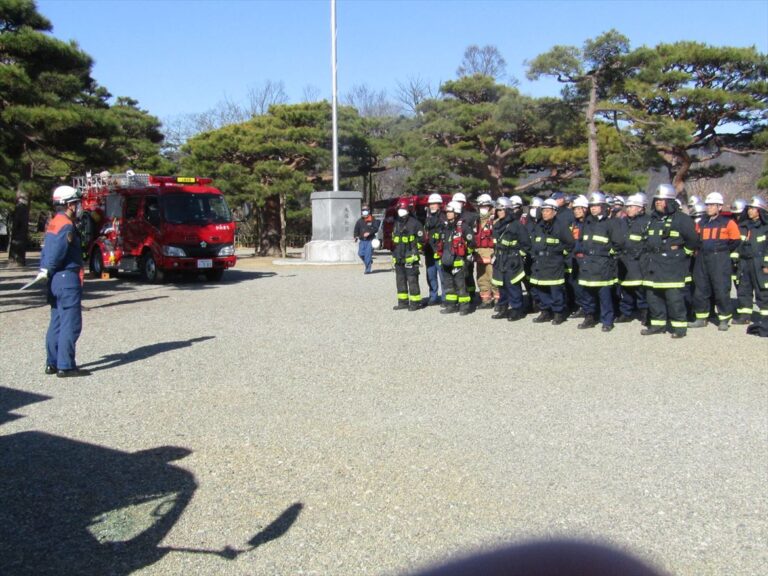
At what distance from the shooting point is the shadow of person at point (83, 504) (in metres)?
3.89

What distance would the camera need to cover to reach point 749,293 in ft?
36.7

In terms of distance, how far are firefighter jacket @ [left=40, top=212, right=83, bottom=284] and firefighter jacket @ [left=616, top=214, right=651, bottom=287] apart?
23.1 feet

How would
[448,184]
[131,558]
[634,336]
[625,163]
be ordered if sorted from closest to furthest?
[131,558], [634,336], [625,163], [448,184]

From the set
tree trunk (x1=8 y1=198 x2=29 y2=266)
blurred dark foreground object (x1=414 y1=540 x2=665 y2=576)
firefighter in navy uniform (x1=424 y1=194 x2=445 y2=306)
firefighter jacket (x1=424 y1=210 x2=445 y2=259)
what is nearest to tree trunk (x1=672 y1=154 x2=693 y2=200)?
firefighter in navy uniform (x1=424 y1=194 x2=445 y2=306)

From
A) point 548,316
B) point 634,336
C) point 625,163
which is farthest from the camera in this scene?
point 625,163

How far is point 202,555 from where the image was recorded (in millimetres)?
3928

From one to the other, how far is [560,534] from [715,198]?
827 centimetres

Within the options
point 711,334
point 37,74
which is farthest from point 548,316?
point 37,74

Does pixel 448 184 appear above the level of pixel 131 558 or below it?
above

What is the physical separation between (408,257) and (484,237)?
131 cm

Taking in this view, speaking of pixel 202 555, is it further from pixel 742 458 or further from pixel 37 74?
pixel 37 74

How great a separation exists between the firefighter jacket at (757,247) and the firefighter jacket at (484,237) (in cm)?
393

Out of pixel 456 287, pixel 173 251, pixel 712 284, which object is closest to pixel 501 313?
pixel 456 287

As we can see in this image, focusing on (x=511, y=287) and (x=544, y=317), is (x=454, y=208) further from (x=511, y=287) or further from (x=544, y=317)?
(x=544, y=317)
